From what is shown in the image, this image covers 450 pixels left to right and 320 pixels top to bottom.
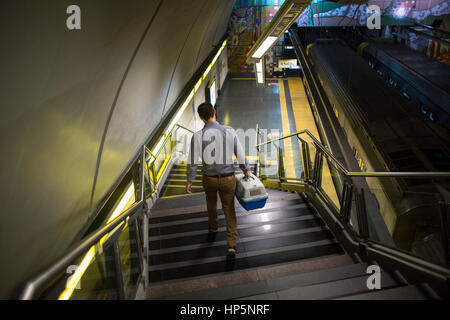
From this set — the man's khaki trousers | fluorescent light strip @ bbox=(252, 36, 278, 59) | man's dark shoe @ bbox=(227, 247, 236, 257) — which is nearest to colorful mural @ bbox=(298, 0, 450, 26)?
fluorescent light strip @ bbox=(252, 36, 278, 59)

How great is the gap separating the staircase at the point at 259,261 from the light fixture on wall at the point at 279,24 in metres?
2.57

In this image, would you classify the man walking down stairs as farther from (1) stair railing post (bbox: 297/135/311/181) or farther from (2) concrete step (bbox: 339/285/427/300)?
(1) stair railing post (bbox: 297/135/311/181)

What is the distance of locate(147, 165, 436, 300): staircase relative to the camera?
2061 mm

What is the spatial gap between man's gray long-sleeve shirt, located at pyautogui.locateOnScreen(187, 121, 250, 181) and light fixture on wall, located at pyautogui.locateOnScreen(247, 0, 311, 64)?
1.85 m

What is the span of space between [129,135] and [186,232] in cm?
171

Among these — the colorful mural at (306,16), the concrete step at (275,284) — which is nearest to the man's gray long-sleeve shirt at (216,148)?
the concrete step at (275,284)

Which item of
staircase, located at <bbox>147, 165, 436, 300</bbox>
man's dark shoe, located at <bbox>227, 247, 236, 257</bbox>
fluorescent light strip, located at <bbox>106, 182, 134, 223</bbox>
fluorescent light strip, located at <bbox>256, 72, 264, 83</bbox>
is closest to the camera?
staircase, located at <bbox>147, 165, 436, 300</bbox>

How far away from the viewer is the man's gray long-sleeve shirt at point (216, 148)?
270cm

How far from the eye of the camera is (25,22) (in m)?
1.67

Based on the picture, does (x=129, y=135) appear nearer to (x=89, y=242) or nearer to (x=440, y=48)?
(x=89, y=242)

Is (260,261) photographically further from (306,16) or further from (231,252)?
(306,16)

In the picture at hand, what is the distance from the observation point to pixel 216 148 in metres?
2.70

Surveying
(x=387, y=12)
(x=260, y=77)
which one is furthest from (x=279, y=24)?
(x=387, y=12)
